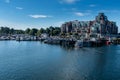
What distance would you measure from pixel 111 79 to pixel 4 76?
66.6 ft

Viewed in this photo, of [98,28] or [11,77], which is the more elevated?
[98,28]

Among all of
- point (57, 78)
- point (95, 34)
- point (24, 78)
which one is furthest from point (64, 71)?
point (95, 34)

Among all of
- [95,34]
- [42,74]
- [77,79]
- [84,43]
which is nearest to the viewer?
[77,79]

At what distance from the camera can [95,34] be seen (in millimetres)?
178625

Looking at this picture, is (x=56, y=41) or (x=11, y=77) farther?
(x=56, y=41)

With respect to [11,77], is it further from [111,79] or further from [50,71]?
[111,79]

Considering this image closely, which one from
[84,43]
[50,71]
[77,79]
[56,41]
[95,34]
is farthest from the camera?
[95,34]

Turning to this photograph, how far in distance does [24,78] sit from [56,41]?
351 ft

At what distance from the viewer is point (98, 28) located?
614 feet

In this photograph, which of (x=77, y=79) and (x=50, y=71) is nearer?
(x=77, y=79)

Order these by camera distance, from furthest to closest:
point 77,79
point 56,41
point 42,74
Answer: point 56,41 < point 42,74 < point 77,79

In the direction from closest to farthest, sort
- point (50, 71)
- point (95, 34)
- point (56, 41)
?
point (50, 71) → point (56, 41) → point (95, 34)

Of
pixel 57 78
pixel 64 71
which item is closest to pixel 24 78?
pixel 57 78

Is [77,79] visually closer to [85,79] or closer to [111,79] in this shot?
[85,79]
